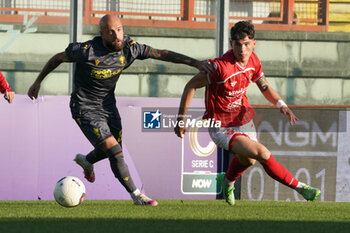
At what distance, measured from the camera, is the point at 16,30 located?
31.5ft

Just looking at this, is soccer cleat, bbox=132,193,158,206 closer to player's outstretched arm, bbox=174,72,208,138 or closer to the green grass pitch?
the green grass pitch

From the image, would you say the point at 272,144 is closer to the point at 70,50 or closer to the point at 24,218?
the point at 70,50

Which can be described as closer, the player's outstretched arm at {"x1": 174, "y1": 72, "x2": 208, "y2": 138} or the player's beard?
the player's outstretched arm at {"x1": 174, "y1": 72, "x2": 208, "y2": 138}

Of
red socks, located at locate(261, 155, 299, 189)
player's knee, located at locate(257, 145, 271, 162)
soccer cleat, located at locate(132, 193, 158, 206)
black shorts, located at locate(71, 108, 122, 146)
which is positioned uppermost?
black shorts, located at locate(71, 108, 122, 146)

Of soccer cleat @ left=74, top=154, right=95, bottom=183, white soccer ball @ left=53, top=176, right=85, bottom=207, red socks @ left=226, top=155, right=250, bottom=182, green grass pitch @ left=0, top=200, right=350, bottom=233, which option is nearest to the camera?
green grass pitch @ left=0, top=200, right=350, bottom=233

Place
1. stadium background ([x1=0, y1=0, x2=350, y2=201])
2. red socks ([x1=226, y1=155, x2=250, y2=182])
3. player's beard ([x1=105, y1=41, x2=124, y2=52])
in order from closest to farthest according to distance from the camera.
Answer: player's beard ([x1=105, y1=41, x2=124, y2=52]) < red socks ([x1=226, y1=155, x2=250, y2=182]) < stadium background ([x1=0, y1=0, x2=350, y2=201])

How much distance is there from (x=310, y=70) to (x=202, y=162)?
77.0 inches

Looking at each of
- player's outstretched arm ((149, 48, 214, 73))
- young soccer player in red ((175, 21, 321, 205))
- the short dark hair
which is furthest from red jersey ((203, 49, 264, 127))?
the short dark hair

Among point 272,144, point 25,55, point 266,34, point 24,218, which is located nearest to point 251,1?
point 266,34

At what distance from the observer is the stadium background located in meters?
9.00

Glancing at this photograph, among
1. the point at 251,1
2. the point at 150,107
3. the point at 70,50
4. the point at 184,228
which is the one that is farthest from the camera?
the point at 251,1

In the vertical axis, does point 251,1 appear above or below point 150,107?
above

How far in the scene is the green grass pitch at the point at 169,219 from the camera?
5.45 m

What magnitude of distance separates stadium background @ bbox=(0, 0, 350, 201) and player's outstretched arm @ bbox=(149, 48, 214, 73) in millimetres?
2111
